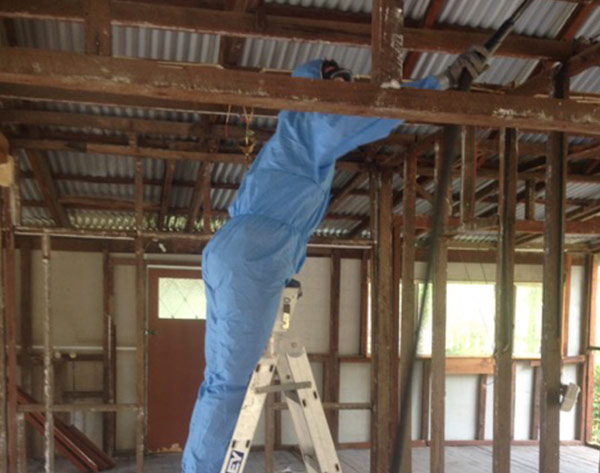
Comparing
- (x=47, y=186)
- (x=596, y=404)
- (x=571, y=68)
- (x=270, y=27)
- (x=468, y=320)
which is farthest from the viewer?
(x=596, y=404)

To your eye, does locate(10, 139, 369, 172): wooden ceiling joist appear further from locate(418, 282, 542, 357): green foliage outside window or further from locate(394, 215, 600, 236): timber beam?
locate(418, 282, 542, 357): green foliage outside window

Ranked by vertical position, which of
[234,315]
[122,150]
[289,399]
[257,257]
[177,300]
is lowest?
[177,300]

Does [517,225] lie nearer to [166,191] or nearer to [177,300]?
[166,191]

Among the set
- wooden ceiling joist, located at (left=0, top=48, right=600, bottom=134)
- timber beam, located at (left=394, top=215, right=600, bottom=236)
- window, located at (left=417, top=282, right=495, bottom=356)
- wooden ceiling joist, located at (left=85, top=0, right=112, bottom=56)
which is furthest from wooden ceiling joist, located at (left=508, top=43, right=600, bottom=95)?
window, located at (left=417, top=282, right=495, bottom=356)

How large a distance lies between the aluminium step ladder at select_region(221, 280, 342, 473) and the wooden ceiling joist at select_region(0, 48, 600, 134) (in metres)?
0.82

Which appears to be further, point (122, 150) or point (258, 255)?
point (122, 150)

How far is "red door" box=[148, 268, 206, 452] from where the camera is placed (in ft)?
20.3

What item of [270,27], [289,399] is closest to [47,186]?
[270,27]

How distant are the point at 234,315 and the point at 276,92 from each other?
77 centimetres

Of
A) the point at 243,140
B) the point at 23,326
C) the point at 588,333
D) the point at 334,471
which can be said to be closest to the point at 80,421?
the point at 23,326

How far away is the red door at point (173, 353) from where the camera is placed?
6.18m

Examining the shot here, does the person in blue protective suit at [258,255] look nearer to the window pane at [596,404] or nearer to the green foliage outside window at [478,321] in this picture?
the green foliage outside window at [478,321]

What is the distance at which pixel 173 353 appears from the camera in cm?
625

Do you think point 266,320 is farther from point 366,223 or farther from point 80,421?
point 80,421
